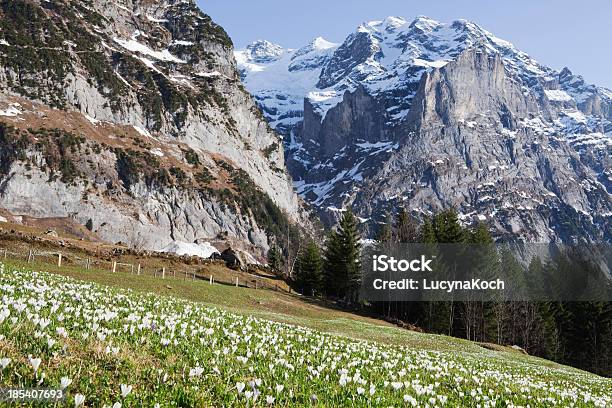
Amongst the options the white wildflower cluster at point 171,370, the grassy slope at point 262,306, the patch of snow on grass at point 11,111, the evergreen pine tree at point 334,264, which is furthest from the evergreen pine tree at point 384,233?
the patch of snow on grass at point 11,111

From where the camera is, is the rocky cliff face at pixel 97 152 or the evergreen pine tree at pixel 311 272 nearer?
the evergreen pine tree at pixel 311 272

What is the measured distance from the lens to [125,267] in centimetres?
5656

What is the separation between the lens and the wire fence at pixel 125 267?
47.0 m

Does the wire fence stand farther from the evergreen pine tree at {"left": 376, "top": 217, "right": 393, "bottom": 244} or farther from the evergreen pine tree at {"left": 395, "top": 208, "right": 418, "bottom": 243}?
the evergreen pine tree at {"left": 395, "top": 208, "right": 418, "bottom": 243}

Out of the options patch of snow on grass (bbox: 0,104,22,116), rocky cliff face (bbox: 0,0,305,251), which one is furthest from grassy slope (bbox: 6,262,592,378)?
patch of snow on grass (bbox: 0,104,22,116)

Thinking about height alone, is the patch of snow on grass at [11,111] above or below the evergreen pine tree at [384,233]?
above

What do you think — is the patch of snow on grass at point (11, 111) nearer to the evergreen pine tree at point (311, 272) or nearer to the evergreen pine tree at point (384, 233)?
the evergreen pine tree at point (311, 272)

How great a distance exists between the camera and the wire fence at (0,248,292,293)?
47.0 m

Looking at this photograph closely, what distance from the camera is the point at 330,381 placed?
7.82 metres

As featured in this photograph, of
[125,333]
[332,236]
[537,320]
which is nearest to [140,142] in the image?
[332,236]

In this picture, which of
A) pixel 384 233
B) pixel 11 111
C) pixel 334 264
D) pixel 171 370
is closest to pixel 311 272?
pixel 334 264

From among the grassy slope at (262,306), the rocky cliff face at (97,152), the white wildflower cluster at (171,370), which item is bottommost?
the grassy slope at (262,306)

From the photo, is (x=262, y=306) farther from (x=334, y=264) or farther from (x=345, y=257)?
(x=334, y=264)

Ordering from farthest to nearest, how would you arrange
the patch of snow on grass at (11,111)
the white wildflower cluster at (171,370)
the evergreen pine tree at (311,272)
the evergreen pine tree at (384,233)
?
1. the patch of snow on grass at (11,111)
2. the evergreen pine tree at (311,272)
3. the evergreen pine tree at (384,233)
4. the white wildflower cluster at (171,370)
